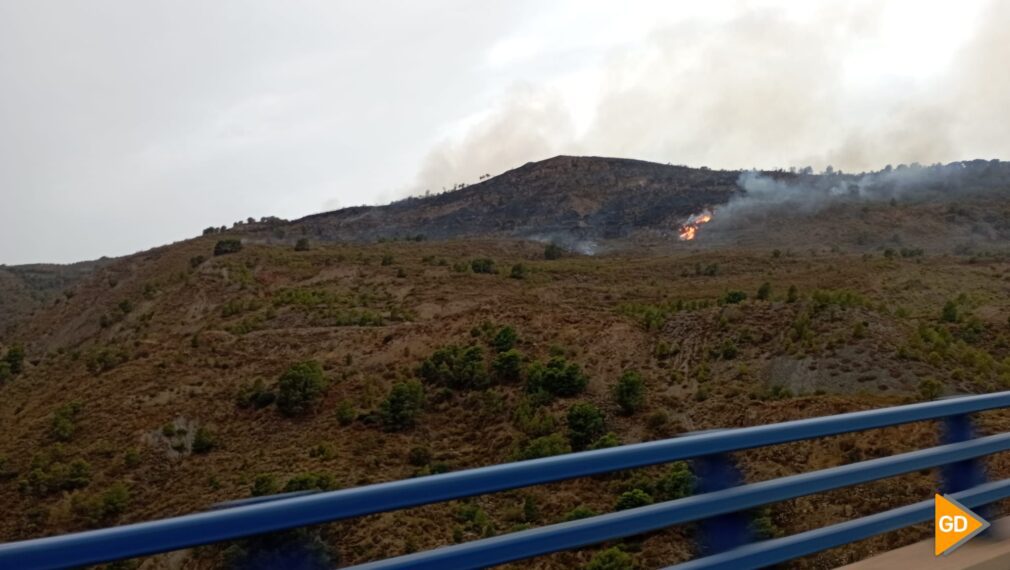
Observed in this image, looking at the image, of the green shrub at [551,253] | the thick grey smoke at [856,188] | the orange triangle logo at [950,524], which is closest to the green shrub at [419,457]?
the orange triangle logo at [950,524]

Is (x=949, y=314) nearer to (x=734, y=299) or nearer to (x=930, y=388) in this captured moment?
(x=734, y=299)

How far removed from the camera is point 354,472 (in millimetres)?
23953

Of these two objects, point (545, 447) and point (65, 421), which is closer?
point (545, 447)

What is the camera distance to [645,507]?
132 inches

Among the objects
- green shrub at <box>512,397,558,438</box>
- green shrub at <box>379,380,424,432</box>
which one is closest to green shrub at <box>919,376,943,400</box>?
green shrub at <box>512,397,558,438</box>

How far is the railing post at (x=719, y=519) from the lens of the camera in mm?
3592

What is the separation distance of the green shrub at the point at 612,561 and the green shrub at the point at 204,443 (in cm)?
2617

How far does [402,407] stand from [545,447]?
7.40m

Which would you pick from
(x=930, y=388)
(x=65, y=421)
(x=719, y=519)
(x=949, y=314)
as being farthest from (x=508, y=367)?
(x=719, y=519)

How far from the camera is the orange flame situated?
104 m

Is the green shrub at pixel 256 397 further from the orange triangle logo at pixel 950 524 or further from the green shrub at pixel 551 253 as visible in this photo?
the green shrub at pixel 551 253

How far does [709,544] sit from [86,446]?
31740 millimetres

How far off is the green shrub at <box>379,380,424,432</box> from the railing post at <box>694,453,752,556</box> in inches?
981

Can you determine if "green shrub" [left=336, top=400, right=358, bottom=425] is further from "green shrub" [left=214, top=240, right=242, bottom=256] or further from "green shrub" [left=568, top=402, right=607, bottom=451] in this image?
"green shrub" [left=214, top=240, right=242, bottom=256]
